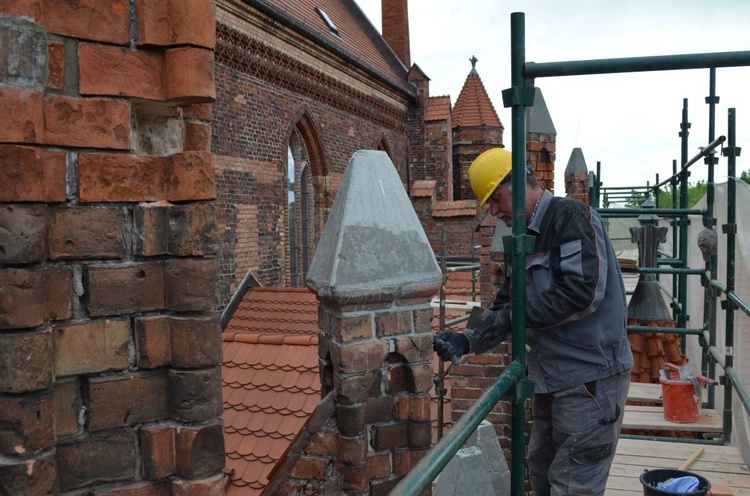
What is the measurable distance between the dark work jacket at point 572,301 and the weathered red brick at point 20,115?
1.92m

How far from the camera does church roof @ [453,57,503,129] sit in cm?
2361

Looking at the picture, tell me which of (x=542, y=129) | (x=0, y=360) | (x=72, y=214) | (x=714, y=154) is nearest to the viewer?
(x=0, y=360)

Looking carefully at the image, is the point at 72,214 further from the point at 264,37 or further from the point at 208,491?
the point at 264,37

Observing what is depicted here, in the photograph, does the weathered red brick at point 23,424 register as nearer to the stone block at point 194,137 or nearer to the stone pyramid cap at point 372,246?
the stone block at point 194,137

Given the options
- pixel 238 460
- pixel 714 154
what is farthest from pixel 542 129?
pixel 238 460

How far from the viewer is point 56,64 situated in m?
1.80

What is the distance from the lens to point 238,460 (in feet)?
22.5

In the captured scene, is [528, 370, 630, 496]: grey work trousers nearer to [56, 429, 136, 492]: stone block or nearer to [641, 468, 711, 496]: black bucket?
[641, 468, 711, 496]: black bucket

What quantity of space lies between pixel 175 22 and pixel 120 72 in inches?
8.7

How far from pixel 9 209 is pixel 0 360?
39 cm

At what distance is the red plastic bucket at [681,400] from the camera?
4.95 metres

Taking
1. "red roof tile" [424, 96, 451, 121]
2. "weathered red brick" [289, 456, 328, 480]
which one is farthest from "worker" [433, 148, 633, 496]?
"red roof tile" [424, 96, 451, 121]

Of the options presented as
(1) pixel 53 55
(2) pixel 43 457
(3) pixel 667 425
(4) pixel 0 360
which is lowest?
(3) pixel 667 425

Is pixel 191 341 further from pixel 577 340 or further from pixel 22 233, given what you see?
pixel 577 340
